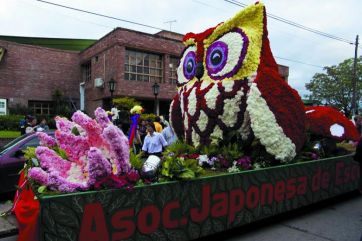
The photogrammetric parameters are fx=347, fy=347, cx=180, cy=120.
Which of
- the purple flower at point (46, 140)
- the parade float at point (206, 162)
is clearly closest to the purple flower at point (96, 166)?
the parade float at point (206, 162)

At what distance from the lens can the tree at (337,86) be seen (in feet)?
122

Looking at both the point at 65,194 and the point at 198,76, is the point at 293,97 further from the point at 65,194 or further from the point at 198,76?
the point at 65,194

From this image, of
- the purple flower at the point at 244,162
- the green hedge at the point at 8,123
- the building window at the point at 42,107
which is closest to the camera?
the purple flower at the point at 244,162

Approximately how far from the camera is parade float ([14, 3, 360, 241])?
351 centimetres

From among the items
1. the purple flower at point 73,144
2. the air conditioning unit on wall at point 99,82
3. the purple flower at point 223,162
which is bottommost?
the purple flower at point 223,162

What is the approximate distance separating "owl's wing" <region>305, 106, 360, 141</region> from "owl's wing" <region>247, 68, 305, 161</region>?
1652mm

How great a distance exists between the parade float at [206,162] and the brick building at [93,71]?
13.9 m

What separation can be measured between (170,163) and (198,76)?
8.87 feet

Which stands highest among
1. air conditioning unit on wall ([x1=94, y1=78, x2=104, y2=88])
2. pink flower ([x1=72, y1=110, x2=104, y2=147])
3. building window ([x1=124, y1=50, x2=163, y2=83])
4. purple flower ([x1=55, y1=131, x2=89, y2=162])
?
building window ([x1=124, y1=50, x2=163, y2=83])

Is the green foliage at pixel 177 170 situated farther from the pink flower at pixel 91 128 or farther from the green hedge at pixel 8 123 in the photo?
the green hedge at pixel 8 123

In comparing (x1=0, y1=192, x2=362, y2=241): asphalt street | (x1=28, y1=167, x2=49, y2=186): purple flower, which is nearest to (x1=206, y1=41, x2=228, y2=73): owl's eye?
(x1=0, y1=192, x2=362, y2=241): asphalt street

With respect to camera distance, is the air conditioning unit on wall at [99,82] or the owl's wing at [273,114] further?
the air conditioning unit on wall at [99,82]

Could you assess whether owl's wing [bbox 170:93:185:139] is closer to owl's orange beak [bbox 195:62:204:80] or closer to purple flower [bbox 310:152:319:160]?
owl's orange beak [bbox 195:62:204:80]

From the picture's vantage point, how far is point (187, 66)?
272 inches
